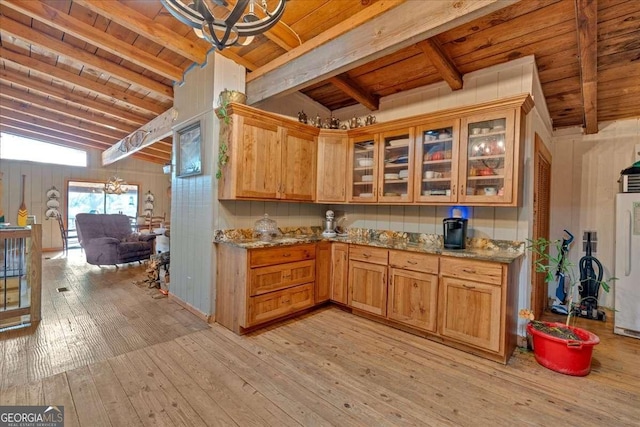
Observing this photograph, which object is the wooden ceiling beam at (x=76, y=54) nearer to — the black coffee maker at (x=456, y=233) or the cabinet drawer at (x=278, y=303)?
the cabinet drawer at (x=278, y=303)

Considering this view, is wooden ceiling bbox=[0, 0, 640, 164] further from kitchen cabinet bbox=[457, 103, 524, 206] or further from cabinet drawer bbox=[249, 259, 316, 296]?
cabinet drawer bbox=[249, 259, 316, 296]

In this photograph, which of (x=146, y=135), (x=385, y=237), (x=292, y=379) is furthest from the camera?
(x=146, y=135)

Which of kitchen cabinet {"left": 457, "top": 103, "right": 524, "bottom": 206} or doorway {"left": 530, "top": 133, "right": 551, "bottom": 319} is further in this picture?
doorway {"left": 530, "top": 133, "right": 551, "bottom": 319}

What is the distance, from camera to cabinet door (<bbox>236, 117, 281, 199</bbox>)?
2910 millimetres

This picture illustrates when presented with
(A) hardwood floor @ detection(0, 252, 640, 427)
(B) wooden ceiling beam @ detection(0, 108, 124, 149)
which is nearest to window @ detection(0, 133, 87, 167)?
(B) wooden ceiling beam @ detection(0, 108, 124, 149)

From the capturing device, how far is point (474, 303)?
2455mm

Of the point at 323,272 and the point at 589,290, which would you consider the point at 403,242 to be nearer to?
the point at 323,272

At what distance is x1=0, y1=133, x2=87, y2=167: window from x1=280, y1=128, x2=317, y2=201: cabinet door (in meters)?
8.19

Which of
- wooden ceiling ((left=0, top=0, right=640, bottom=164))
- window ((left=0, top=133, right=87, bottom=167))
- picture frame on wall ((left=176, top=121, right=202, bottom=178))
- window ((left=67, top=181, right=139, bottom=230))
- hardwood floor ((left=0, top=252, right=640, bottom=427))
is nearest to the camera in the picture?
hardwood floor ((left=0, top=252, right=640, bottom=427))

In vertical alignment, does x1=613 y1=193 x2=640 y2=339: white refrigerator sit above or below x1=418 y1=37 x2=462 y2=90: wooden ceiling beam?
below

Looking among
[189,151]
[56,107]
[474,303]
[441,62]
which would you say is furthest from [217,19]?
[56,107]

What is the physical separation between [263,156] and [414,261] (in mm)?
1912

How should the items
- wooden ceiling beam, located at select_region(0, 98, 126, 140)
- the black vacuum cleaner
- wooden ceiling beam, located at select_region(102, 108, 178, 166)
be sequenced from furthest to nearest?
wooden ceiling beam, located at select_region(0, 98, 126, 140)
wooden ceiling beam, located at select_region(102, 108, 178, 166)
the black vacuum cleaner

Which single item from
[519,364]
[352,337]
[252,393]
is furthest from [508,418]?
[252,393]
